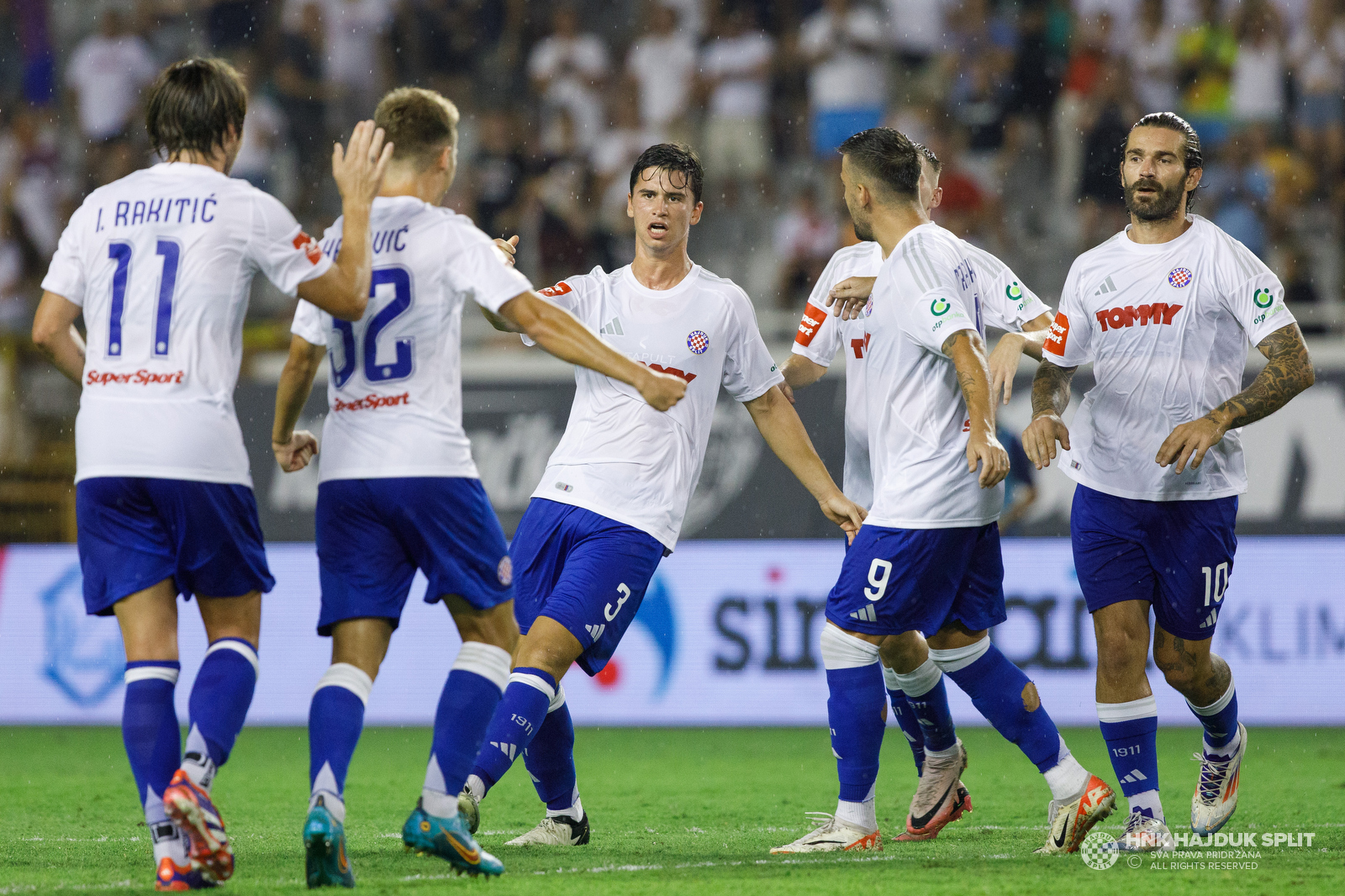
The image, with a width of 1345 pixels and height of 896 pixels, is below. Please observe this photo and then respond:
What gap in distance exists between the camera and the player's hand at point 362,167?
415cm

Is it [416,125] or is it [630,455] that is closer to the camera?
[416,125]

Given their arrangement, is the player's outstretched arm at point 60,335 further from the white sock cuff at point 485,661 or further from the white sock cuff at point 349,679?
the white sock cuff at point 485,661

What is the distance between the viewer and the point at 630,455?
498 cm

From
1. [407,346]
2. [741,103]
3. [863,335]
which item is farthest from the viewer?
[741,103]

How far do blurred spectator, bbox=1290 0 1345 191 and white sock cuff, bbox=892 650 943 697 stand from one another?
26.2ft

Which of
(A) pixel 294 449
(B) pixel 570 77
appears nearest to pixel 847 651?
(A) pixel 294 449

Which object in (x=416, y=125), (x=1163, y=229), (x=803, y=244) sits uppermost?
(x=803, y=244)

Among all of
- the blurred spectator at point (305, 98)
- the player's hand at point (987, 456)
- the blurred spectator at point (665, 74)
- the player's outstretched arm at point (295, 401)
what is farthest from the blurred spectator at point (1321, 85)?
the player's outstretched arm at point (295, 401)

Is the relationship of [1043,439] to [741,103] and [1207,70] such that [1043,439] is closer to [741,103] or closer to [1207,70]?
[741,103]

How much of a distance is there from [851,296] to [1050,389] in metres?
0.77

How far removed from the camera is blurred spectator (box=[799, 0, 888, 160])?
12.4m

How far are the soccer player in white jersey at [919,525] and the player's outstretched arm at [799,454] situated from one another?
208 mm

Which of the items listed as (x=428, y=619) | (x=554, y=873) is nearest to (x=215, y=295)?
(x=554, y=873)

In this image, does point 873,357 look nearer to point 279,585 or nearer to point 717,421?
point 717,421
